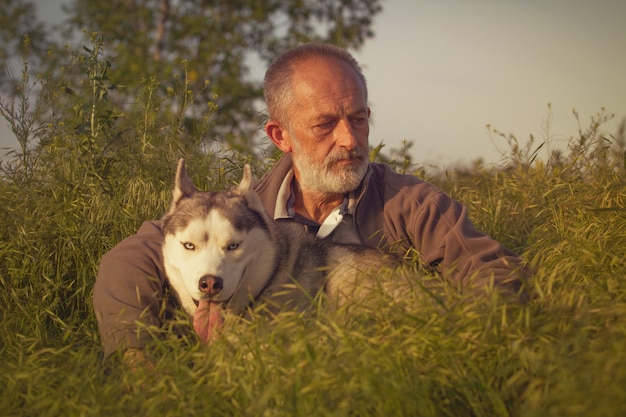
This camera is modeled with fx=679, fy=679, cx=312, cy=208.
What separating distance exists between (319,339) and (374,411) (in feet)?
1.36

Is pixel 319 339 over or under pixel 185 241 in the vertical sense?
under

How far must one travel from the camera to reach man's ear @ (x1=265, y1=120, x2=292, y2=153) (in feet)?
17.1

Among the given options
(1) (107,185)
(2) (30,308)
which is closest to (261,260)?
(2) (30,308)

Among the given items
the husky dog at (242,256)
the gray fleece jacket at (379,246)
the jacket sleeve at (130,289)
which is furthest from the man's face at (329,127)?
the jacket sleeve at (130,289)

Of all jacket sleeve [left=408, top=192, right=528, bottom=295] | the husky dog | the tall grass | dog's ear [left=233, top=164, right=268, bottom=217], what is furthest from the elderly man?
dog's ear [left=233, top=164, right=268, bottom=217]

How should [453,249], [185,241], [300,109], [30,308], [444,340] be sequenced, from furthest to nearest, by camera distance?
[300,109]
[30,308]
[453,249]
[185,241]
[444,340]

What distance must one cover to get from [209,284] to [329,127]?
1.84m

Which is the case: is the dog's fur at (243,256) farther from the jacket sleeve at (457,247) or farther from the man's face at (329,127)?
the man's face at (329,127)

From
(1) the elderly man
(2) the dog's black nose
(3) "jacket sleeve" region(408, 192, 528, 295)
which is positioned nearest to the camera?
(2) the dog's black nose

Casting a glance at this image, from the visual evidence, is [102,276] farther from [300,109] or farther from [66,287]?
[300,109]

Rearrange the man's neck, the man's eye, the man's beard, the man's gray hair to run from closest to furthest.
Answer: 1. the man's beard
2. the man's eye
3. the man's neck
4. the man's gray hair

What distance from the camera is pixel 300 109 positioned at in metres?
4.95

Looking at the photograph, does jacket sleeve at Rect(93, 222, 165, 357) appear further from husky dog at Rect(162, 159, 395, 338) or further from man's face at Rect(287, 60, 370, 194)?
man's face at Rect(287, 60, 370, 194)

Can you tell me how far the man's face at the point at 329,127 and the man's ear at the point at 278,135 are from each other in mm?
218
